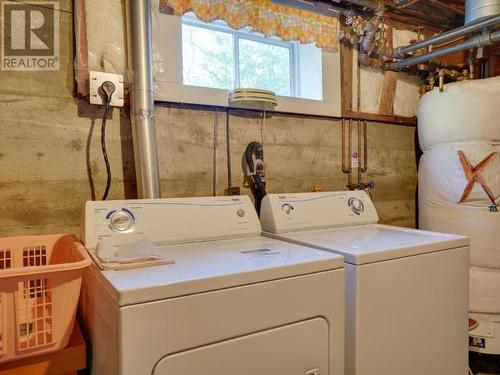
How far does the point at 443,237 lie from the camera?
1446mm

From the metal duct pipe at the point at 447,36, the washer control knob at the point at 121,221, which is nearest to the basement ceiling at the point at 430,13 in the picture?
the metal duct pipe at the point at 447,36

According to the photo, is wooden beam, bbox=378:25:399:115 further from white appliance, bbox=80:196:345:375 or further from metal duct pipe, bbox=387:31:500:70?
white appliance, bbox=80:196:345:375

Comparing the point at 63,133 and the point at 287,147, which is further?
the point at 287,147

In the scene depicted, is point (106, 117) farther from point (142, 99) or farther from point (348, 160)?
point (348, 160)

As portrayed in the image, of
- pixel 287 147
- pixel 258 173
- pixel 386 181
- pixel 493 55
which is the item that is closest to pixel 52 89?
pixel 258 173

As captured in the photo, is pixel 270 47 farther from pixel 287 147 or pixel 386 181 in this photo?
pixel 386 181

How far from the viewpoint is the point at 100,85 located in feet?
5.04

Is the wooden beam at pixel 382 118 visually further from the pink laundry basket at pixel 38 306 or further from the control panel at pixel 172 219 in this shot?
the pink laundry basket at pixel 38 306

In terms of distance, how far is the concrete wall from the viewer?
4.75ft

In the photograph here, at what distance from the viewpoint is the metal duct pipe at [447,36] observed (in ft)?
6.34

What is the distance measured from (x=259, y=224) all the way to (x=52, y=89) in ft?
3.47

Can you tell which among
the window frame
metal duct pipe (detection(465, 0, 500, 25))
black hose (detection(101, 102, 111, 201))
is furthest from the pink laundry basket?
metal duct pipe (detection(465, 0, 500, 25))

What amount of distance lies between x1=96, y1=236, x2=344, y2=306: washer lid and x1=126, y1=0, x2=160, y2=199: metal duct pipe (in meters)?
0.37

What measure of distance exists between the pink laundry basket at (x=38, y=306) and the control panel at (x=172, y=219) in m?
0.15
